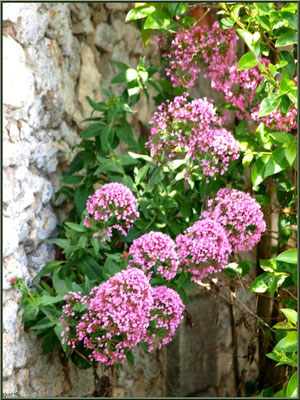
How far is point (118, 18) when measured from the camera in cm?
278

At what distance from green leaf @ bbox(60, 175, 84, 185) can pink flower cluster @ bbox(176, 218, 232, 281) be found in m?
0.49

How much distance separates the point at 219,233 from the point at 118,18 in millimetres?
1162

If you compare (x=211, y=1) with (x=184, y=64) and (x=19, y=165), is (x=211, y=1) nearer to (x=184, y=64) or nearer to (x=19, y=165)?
(x=184, y=64)

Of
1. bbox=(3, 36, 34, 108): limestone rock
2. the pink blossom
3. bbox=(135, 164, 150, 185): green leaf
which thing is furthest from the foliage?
bbox=(3, 36, 34, 108): limestone rock

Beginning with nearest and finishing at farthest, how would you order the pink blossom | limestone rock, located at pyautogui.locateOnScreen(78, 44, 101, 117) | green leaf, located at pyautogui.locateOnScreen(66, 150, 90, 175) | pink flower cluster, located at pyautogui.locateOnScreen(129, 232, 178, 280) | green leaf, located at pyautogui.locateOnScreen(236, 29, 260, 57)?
the pink blossom, pink flower cluster, located at pyautogui.locateOnScreen(129, 232, 178, 280), green leaf, located at pyautogui.locateOnScreen(236, 29, 260, 57), green leaf, located at pyautogui.locateOnScreen(66, 150, 90, 175), limestone rock, located at pyautogui.locateOnScreen(78, 44, 101, 117)

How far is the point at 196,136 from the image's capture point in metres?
2.20

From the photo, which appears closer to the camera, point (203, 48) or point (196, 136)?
point (196, 136)

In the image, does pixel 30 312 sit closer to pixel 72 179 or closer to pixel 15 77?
pixel 72 179

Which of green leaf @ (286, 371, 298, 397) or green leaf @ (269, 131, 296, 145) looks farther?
green leaf @ (269, 131, 296, 145)

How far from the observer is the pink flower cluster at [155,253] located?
6.70ft

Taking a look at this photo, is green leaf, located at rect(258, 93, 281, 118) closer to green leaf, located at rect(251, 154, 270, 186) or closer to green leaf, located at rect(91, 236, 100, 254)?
green leaf, located at rect(251, 154, 270, 186)

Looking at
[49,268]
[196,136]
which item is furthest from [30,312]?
[196,136]

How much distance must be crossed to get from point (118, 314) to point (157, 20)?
3.56ft

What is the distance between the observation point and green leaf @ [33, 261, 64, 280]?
2.29m
